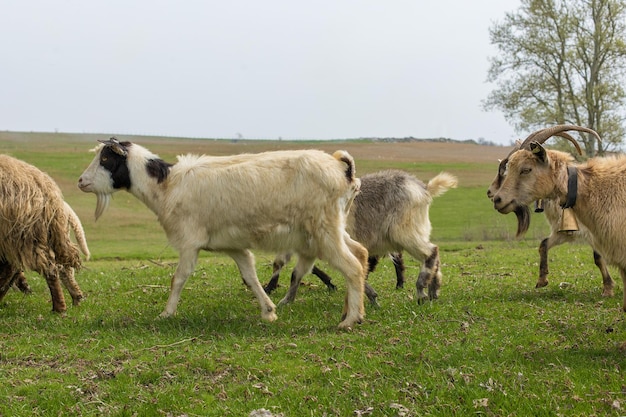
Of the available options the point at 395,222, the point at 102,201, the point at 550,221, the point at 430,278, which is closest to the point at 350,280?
the point at 430,278

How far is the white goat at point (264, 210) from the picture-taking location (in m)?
8.80

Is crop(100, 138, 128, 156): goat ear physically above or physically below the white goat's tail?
above

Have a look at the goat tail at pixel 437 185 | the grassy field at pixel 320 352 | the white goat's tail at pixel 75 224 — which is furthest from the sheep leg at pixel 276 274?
the white goat's tail at pixel 75 224

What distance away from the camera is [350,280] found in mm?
8734

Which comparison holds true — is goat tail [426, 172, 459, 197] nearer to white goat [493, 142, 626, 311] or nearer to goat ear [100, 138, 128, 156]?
white goat [493, 142, 626, 311]

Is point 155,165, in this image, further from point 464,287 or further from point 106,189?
point 464,287

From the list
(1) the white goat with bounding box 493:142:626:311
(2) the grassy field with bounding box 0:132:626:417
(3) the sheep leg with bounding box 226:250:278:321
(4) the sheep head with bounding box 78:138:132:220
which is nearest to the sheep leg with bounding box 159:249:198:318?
(2) the grassy field with bounding box 0:132:626:417

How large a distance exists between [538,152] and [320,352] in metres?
3.09

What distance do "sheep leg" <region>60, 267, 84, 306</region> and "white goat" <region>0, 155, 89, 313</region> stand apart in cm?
3

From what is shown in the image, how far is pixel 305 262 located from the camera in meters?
9.90

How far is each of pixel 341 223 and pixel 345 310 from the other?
3.47 ft

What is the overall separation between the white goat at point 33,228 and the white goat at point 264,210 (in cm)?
152

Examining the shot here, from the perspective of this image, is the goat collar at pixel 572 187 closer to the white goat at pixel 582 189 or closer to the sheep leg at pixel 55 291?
the white goat at pixel 582 189

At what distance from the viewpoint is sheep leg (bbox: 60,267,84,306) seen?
34.2ft
